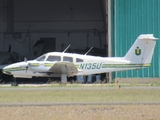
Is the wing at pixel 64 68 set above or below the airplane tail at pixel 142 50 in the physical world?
below

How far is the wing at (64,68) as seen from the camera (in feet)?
77.7

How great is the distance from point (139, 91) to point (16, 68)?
10.0m

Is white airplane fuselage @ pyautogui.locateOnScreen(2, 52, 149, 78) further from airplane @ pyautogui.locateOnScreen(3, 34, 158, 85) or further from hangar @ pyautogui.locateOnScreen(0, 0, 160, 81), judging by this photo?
hangar @ pyautogui.locateOnScreen(0, 0, 160, 81)

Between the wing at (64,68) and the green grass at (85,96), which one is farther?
the wing at (64,68)

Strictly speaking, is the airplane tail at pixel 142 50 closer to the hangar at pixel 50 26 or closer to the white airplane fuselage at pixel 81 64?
the white airplane fuselage at pixel 81 64

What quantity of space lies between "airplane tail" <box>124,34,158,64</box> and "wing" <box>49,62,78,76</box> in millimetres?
3001

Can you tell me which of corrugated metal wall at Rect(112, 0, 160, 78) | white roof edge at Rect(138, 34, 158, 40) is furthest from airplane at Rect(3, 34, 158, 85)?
corrugated metal wall at Rect(112, 0, 160, 78)

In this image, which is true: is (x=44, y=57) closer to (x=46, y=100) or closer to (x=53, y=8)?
(x=46, y=100)

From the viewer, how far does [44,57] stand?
24656 millimetres

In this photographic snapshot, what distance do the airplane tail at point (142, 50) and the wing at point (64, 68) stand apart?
9.85ft

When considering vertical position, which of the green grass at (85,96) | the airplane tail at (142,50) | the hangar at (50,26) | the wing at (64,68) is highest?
the hangar at (50,26)

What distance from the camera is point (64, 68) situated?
79.4 feet

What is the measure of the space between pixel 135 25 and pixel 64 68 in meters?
4.63

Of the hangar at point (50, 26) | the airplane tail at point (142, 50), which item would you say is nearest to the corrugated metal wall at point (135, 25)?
the airplane tail at point (142, 50)
